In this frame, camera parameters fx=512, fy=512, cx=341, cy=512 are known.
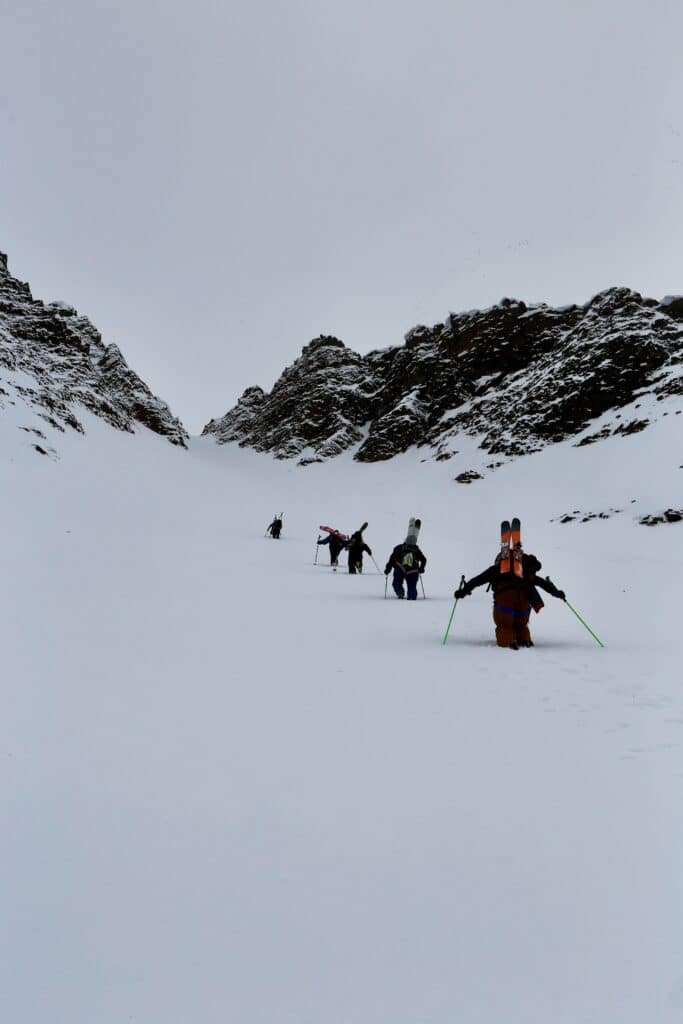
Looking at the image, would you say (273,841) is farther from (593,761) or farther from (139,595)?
(139,595)

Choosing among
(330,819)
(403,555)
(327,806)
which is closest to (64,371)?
(403,555)

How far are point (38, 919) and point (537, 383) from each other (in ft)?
184

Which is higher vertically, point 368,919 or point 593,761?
point 593,761

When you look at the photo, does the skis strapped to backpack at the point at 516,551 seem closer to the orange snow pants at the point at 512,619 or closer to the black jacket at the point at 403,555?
the orange snow pants at the point at 512,619

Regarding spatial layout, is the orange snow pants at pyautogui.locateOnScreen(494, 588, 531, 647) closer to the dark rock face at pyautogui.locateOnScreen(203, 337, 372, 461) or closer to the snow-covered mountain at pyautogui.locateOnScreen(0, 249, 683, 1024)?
the snow-covered mountain at pyautogui.locateOnScreen(0, 249, 683, 1024)

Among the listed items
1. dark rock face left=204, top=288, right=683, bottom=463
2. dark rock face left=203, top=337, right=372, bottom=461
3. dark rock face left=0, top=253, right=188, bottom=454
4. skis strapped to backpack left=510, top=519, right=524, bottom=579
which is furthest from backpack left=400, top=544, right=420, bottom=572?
dark rock face left=203, top=337, right=372, bottom=461

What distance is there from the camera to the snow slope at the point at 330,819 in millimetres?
1839

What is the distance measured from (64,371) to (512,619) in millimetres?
63997

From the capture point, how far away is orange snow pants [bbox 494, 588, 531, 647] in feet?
21.7

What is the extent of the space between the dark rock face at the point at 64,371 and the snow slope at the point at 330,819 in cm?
3568

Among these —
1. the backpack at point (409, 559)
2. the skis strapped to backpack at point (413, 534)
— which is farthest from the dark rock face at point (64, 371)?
the backpack at point (409, 559)

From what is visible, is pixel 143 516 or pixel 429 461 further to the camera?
pixel 429 461

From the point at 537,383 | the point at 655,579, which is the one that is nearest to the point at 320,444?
the point at 537,383

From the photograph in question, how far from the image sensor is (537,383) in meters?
52.1
